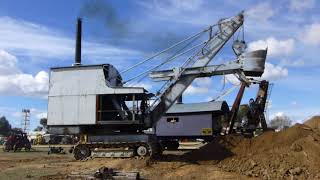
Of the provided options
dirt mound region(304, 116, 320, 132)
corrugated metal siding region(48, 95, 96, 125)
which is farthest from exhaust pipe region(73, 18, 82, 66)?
dirt mound region(304, 116, 320, 132)

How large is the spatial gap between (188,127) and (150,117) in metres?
11.9

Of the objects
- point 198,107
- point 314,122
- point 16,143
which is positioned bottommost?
point 16,143

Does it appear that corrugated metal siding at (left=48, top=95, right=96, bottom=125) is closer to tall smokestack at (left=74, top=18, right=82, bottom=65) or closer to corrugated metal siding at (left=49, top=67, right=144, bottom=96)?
corrugated metal siding at (left=49, top=67, right=144, bottom=96)

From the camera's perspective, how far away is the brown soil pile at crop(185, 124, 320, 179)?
21.1 m

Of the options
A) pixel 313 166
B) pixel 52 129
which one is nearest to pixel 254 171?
pixel 313 166

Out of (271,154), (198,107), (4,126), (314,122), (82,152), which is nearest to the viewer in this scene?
(271,154)

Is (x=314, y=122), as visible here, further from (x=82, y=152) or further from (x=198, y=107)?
(x=82, y=152)

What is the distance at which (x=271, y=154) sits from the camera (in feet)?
76.0

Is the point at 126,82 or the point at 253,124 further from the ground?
the point at 126,82

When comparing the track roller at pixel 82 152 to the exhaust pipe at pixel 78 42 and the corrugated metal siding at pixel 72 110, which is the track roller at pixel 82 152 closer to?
the corrugated metal siding at pixel 72 110

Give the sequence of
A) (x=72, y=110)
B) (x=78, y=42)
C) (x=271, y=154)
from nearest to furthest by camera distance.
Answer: (x=271, y=154) → (x=72, y=110) → (x=78, y=42)

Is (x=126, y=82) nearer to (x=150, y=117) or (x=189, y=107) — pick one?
(x=150, y=117)

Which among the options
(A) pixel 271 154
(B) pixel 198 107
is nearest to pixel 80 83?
(A) pixel 271 154

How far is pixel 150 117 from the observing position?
28.2 metres
